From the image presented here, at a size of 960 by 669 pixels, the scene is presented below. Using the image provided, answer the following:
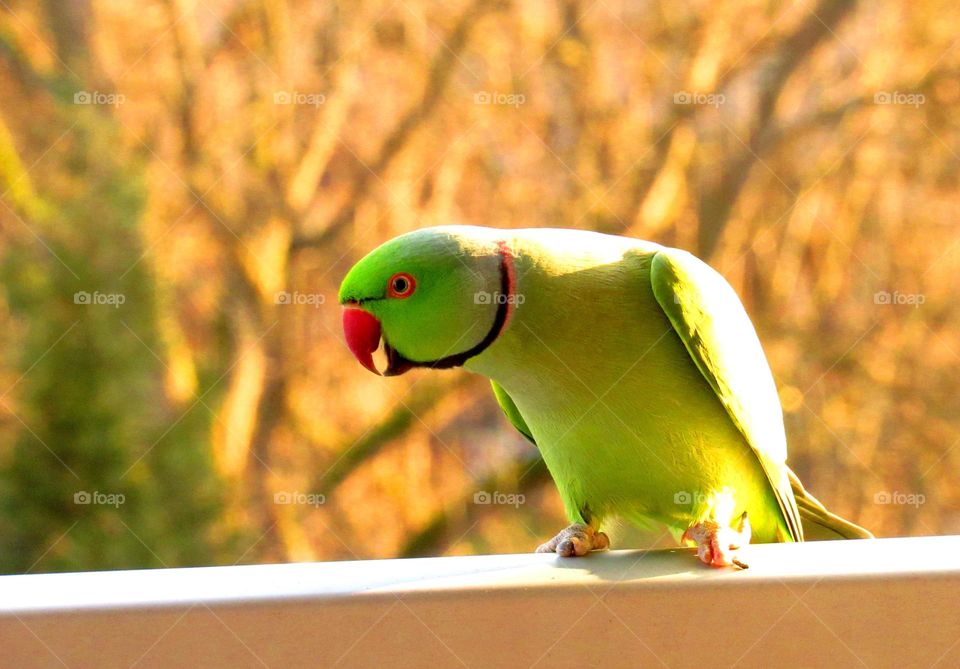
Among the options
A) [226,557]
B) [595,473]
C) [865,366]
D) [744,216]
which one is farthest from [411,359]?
[865,366]

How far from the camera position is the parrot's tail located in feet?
3.92

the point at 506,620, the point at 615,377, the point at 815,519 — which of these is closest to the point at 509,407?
the point at 615,377

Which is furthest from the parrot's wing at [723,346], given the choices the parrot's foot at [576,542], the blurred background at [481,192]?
the blurred background at [481,192]

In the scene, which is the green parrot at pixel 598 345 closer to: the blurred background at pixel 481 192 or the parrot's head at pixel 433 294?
the parrot's head at pixel 433 294

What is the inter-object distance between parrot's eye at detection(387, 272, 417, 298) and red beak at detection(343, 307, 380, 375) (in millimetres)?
42

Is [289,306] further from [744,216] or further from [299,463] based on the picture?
[744,216]

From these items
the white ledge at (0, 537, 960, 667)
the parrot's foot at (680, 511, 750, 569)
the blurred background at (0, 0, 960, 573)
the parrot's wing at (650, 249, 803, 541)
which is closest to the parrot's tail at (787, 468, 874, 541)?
the parrot's wing at (650, 249, 803, 541)

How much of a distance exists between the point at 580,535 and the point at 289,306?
1503 mm

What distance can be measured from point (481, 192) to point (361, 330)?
148 centimetres

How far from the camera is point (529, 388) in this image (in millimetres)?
1044

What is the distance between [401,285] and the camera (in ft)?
3.19

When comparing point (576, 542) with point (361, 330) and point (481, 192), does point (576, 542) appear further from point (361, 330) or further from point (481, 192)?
point (481, 192)

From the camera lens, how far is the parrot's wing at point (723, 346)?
3.22ft

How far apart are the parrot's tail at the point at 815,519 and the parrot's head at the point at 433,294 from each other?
1.61 feet
